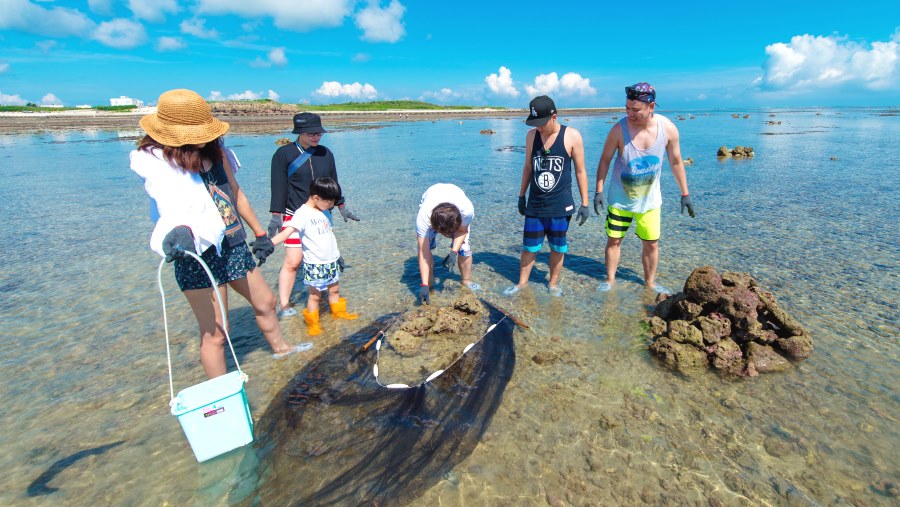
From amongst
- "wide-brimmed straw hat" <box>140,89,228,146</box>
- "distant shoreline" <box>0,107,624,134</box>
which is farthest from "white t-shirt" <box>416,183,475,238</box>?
"distant shoreline" <box>0,107,624,134</box>

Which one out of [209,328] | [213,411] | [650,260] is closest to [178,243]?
[209,328]

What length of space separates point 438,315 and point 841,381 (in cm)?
435

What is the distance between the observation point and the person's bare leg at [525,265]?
251 inches

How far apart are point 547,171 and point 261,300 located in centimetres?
388

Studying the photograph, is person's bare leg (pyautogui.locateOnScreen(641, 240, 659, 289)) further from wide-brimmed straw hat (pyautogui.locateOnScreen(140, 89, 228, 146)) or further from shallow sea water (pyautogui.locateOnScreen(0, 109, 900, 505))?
wide-brimmed straw hat (pyautogui.locateOnScreen(140, 89, 228, 146))

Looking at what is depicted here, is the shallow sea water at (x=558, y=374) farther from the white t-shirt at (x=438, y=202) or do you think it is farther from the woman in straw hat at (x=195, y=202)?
the white t-shirt at (x=438, y=202)

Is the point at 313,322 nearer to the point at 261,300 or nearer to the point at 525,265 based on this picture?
the point at 261,300

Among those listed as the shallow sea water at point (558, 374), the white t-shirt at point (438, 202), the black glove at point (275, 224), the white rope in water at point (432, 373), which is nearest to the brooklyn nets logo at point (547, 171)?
the white t-shirt at point (438, 202)

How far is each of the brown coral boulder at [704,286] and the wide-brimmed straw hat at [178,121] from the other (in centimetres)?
521

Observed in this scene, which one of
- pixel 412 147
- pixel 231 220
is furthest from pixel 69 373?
pixel 412 147

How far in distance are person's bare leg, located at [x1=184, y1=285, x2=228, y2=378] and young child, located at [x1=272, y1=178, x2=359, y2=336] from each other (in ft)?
4.41

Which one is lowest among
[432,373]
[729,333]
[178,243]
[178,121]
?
[432,373]

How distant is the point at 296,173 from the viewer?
5.46m

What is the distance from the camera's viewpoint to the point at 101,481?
3320mm
